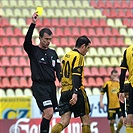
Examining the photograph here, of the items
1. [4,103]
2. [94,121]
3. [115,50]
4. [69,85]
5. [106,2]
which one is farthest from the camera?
[106,2]

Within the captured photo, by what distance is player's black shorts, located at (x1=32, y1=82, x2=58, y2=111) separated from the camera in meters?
7.52

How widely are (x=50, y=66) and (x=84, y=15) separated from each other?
1112 centimetres

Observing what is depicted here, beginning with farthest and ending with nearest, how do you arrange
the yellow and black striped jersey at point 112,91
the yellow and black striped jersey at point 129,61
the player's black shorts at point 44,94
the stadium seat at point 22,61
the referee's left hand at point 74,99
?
the stadium seat at point 22,61 < the yellow and black striped jersey at point 112,91 < the player's black shorts at point 44,94 < the referee's left hand at point 74,99 < the yellow and black striped jersey at point 129,61

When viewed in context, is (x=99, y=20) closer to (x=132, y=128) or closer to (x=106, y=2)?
(x=106, y=2)

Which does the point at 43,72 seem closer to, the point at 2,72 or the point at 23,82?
the point at 23,82

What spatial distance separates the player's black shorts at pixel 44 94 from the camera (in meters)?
7.52

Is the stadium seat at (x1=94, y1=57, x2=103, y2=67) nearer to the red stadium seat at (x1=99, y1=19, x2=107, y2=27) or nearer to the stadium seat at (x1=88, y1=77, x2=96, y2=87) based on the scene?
the stadium seat at (x1=88, y1=77, x2=96, y2=87)

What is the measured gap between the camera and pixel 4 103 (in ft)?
46.3

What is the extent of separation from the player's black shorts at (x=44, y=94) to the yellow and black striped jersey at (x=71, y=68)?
258 mm

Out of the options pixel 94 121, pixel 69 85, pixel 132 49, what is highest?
pixel 132 49

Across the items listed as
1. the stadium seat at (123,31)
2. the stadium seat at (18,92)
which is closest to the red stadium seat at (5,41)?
the stadium seat at (18,92)

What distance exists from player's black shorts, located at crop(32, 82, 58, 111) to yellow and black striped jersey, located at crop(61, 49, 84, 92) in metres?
0.26

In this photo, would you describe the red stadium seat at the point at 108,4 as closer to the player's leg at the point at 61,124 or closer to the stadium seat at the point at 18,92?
the stadium seat at the point at 18,92

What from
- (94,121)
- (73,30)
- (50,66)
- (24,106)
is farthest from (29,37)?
(73,30)
